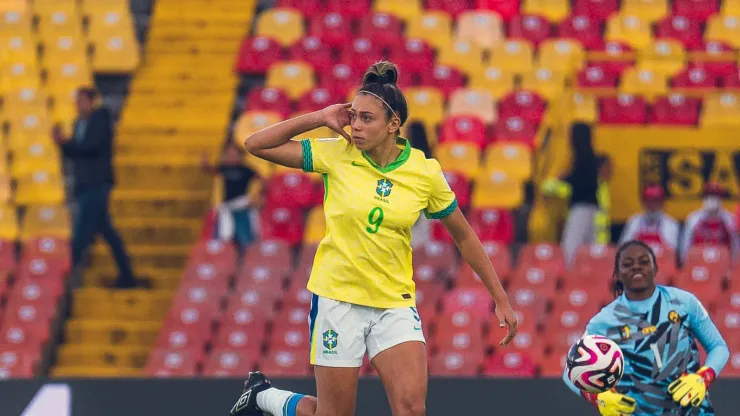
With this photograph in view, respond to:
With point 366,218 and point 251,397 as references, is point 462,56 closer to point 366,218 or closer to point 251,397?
point 251,397

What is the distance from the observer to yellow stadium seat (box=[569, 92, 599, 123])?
47.0 feet

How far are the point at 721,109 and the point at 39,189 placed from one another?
241 inches

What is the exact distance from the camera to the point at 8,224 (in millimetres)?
14031

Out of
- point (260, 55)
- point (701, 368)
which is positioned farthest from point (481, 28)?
point (701, 368)

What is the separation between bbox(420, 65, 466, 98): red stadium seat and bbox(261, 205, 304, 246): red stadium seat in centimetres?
204

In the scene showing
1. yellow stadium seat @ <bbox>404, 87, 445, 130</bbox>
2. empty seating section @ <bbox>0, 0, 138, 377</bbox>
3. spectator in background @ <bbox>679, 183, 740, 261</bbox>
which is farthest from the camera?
yellow stadium seat @ <bbox>404, 87, 445, 130</bbox>

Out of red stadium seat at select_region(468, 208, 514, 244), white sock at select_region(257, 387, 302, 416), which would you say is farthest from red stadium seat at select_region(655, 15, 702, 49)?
white sock at select_region(257, 387, 302, 416)

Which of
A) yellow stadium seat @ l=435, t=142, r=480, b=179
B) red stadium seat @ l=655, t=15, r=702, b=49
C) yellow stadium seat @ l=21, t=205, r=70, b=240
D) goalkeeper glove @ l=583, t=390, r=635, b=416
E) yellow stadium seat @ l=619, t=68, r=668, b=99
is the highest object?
red stadium seat @ l=655, t=15, r=702, b=49

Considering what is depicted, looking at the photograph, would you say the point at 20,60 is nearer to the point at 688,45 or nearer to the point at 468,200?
the point at 468,200

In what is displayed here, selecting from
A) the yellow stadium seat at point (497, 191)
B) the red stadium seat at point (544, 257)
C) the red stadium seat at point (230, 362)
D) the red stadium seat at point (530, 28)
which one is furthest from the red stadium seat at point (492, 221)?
the red stadium seat at point (530, 28)

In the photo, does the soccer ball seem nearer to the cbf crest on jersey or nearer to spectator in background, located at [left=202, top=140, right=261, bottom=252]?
the cbf crest on jersey

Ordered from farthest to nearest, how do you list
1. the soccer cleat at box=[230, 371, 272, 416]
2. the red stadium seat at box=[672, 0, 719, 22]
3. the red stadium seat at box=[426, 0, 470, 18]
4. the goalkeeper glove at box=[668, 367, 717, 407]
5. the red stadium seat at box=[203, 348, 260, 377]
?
the red stadium seat at box=[426, 0, 470, 18], the red stadium seat at box=[672, 0, 719, 22], the red stadium seat at box=[203, 348, 260, 377], the soccer cleat at box=[230, 371, 272, 416], the goalkeeper glove at box=[668, 367, 717, 407]

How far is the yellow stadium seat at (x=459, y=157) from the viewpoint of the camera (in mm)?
13883

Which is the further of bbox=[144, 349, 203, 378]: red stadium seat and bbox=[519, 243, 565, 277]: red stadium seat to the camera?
bbox=[519, 243, 565, 277]: red stadium seat
